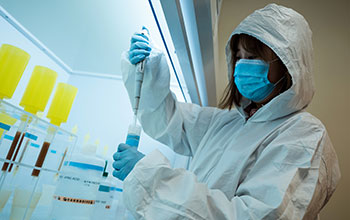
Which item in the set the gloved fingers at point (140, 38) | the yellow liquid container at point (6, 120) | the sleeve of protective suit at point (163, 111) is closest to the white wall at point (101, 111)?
the sleeve of protective suit at point (163, 111)

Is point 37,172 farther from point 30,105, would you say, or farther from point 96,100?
point 96,100

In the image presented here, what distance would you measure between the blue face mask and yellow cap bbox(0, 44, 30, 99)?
30.0 inches

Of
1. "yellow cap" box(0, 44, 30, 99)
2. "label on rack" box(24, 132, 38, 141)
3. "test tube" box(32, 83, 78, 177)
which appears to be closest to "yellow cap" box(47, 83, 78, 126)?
"test tube" box(32, 83, 78, 177)

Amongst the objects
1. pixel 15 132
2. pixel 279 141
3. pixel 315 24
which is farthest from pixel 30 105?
pixel 315 24

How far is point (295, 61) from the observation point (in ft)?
2.81

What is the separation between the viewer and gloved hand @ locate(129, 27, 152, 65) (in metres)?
0.87

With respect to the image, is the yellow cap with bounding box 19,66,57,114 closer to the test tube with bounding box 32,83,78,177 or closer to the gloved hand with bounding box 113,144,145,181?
the test tube with bounding box 32,83,78,177

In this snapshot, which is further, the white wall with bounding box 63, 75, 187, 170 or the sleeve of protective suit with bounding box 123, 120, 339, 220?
the white wall with bounding box 63, 75, 187, 170

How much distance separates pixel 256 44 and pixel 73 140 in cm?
87

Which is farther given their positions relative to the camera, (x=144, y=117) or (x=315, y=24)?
(x=315, y=24)

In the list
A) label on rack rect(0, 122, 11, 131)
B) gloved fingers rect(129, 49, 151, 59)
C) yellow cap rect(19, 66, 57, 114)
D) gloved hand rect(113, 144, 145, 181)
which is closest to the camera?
label on rack rect(0, 122, 11, 131)

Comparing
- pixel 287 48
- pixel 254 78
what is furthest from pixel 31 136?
pixel 287 48

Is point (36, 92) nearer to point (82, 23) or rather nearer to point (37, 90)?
point (37, 90)

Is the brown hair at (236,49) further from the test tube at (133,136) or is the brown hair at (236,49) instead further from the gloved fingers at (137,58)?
the test tube at (133,136)
